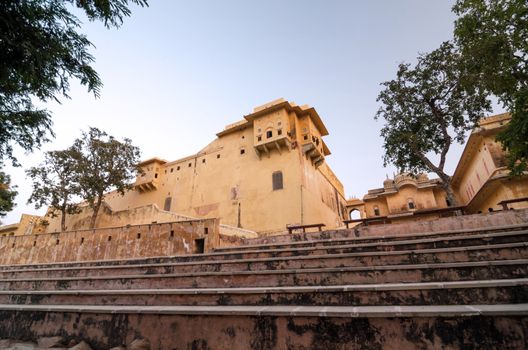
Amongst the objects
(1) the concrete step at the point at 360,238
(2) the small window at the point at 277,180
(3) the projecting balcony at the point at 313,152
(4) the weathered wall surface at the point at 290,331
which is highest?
(3) the projecting balcony at the point at 313,152

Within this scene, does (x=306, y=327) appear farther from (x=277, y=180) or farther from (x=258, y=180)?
(x=258, y=180)

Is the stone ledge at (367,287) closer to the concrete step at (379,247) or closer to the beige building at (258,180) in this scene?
the concrete step at (379,247)

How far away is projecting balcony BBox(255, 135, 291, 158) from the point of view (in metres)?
19.8

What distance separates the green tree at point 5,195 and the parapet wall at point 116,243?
1022cm

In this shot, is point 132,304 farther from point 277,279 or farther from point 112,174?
point 112,174

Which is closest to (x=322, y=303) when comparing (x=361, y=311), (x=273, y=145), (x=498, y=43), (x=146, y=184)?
(x=361, y=311)

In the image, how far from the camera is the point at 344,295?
4035 millimetres

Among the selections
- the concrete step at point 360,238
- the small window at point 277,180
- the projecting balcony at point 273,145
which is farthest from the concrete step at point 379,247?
the projecting balcony at point 273,145

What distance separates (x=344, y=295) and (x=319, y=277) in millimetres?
1061

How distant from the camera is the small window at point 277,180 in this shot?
19531 millimetres

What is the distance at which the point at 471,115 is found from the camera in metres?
13.1

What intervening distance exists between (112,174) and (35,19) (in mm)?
18712

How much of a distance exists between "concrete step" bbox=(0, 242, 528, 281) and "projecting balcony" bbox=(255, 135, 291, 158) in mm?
14347

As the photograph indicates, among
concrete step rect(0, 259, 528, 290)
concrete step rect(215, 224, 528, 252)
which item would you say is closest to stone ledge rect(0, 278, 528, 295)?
concrete step rect(0, 259, 528, 290)
